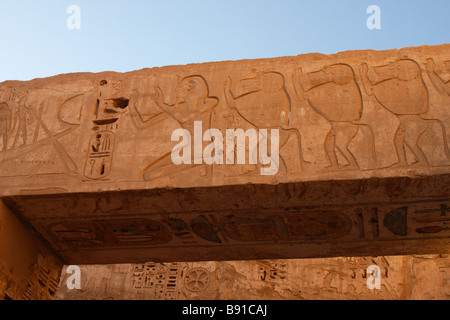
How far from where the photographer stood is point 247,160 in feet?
14.5

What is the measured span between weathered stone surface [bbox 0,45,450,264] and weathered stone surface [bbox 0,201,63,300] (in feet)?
0.50

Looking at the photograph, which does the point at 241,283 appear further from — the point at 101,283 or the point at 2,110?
the point at 2,110

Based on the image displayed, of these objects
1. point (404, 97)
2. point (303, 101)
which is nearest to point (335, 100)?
Result: point (303, 101)

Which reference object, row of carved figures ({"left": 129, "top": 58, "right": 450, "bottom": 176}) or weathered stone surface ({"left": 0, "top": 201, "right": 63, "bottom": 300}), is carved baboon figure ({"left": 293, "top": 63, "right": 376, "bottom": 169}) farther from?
weathered stone surface ({"left": 0, "top": 201, "right": 63, "bottom": 300})

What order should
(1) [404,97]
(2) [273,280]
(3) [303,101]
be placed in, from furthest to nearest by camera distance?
(2) [273,280], (3) [303,101], (1) [404,97]

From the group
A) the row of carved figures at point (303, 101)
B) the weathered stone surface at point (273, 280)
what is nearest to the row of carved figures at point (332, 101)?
the row of carved figures at point (303, 101)

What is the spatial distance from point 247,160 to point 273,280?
158 inches

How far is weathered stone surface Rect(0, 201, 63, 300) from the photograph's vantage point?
15.7 feet

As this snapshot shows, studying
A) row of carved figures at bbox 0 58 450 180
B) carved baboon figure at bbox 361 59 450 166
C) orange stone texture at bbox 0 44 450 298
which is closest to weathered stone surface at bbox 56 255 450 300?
orange stone texture at bbox 0 44 450 298

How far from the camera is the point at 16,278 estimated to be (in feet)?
16.2

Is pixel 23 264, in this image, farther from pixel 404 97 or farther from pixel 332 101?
pixel 404 97

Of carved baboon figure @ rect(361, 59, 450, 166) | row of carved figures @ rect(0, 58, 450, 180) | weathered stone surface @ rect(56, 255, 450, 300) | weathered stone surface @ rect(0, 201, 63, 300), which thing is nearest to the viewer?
carved baboon figure @ rect(361, 59, 450, 166)
